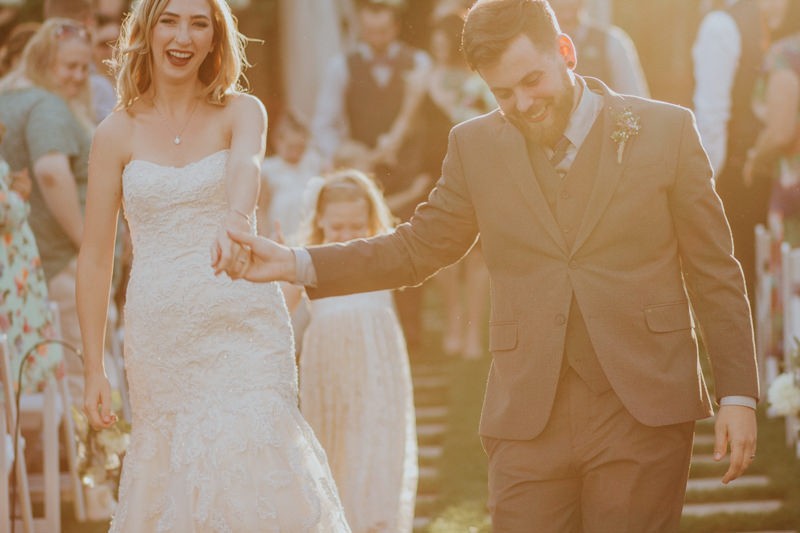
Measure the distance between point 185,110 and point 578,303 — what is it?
156 centimetres

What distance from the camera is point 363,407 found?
611 cm

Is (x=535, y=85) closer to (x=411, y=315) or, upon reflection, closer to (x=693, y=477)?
(x=693, y=477)

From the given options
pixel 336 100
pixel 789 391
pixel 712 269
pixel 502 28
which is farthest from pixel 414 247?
pixel 336 100

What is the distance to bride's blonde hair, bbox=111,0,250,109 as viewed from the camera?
466cm

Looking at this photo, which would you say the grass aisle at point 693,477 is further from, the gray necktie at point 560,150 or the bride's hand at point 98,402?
the gray necktie at point 560,150

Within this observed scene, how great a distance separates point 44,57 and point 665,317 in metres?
4.51

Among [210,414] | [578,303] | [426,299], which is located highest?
[578,303]

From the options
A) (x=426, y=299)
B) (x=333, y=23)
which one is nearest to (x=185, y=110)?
(x=426, y=299)

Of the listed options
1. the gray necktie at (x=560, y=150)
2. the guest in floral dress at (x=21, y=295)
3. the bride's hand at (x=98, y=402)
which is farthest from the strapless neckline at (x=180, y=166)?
the guest in floral dress at (x=21, y=295)

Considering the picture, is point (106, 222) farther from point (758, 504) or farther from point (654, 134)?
point (758, 504)

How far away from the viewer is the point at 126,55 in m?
4.70

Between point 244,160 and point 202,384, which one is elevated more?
point 244,160

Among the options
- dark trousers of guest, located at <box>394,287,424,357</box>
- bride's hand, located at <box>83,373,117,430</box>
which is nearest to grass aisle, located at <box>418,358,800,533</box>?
dark trousers of guest, located at <box>394,287,424,357</box>

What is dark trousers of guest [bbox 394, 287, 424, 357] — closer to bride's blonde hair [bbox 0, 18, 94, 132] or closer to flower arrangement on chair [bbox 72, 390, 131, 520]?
bride's blonde hair [bbox 0, 18, 94, 132]
